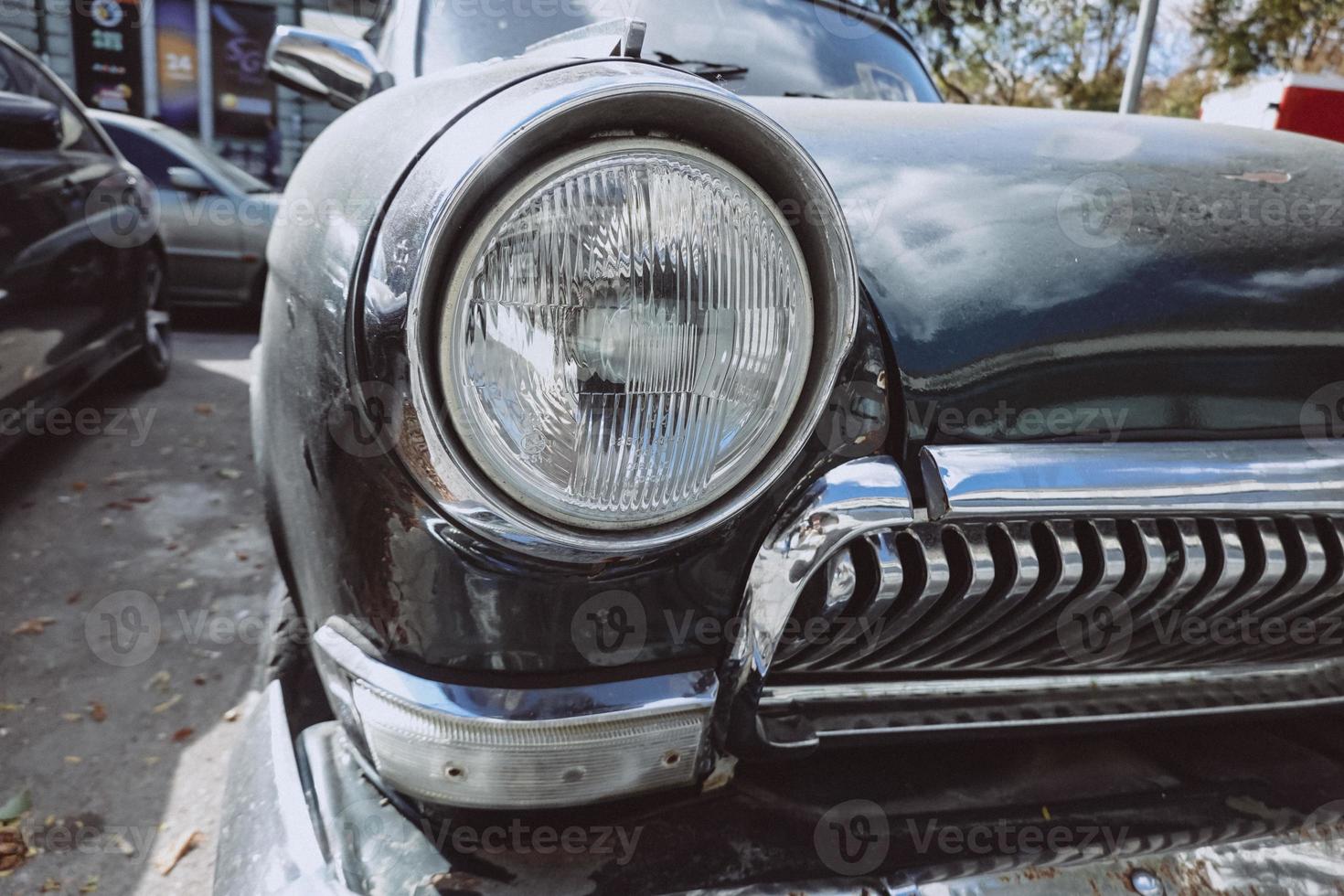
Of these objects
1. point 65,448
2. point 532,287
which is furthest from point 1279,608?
point 65,448

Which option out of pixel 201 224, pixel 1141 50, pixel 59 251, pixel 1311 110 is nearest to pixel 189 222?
pixel 201 224

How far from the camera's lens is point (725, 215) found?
0.96 metres

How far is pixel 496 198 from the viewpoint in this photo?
34.8 inches

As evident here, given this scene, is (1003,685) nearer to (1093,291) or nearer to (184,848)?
(1093,291)

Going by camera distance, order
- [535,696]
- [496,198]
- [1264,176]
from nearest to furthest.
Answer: [496,198] → [535,696] → [1264,176]

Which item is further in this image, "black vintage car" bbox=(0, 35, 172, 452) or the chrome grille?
"black vintage car" bbox=(0, 35, 172, 452)

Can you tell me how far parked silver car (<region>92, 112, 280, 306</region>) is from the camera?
6.44 meters

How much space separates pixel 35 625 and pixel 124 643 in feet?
0.83

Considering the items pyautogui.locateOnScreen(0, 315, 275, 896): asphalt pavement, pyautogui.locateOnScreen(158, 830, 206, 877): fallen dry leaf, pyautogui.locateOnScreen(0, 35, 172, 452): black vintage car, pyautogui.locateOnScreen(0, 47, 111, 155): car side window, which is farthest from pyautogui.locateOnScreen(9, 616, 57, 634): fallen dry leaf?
pyautogui.locateOnScreen(0, 47, 111, 155): car side window

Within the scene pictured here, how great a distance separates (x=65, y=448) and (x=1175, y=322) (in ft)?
13.0

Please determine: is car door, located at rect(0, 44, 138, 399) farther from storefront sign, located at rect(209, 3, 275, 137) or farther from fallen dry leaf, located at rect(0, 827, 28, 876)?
storefront sign, located at rect(209, 3, 275, 137)

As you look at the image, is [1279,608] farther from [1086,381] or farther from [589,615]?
[589,615]

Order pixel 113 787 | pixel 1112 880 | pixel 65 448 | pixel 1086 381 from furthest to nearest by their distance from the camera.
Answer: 1. pixel 65 448
2. pixel 113 787
3. pixel 1086 381
4. pixel 1112 880

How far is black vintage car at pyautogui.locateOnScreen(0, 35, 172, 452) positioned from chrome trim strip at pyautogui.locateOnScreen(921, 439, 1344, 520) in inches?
110
